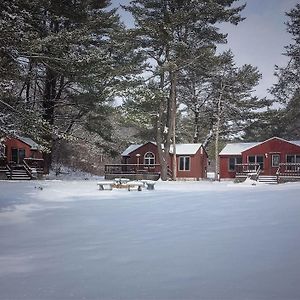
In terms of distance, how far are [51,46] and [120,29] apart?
17203mm

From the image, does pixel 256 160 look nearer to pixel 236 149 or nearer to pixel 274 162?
pixel 274 162

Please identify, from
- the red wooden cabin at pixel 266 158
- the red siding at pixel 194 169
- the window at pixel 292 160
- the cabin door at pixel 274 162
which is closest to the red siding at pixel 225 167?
the red wooden cabin at pixel 266 158

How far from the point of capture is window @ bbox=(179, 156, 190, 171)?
A: 3078 centimetres

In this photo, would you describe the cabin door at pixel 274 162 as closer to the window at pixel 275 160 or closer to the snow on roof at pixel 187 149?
the window at pixel 275 160

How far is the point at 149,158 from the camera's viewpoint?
105 ft

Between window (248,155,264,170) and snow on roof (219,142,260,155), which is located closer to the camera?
window (248,155,264,170)

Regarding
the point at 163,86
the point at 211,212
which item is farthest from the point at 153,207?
the point at 163,86

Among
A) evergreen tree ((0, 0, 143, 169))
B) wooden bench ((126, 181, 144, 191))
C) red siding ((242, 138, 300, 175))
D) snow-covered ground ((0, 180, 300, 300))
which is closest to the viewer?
snow-covered ground ((0, 180, 300, 300))

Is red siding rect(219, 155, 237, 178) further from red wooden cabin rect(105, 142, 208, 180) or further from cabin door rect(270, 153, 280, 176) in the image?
cabin door rect(270, 153, 280, 176)

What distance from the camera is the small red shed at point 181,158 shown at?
3061cm

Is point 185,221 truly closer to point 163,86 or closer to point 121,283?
point 121,283

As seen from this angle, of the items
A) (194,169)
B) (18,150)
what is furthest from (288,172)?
(18,150)

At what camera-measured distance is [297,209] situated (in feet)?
28.1

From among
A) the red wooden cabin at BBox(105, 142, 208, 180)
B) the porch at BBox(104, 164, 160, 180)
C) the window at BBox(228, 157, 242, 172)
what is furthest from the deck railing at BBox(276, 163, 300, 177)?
the porch at BBox(104, 164, 160, 180)
